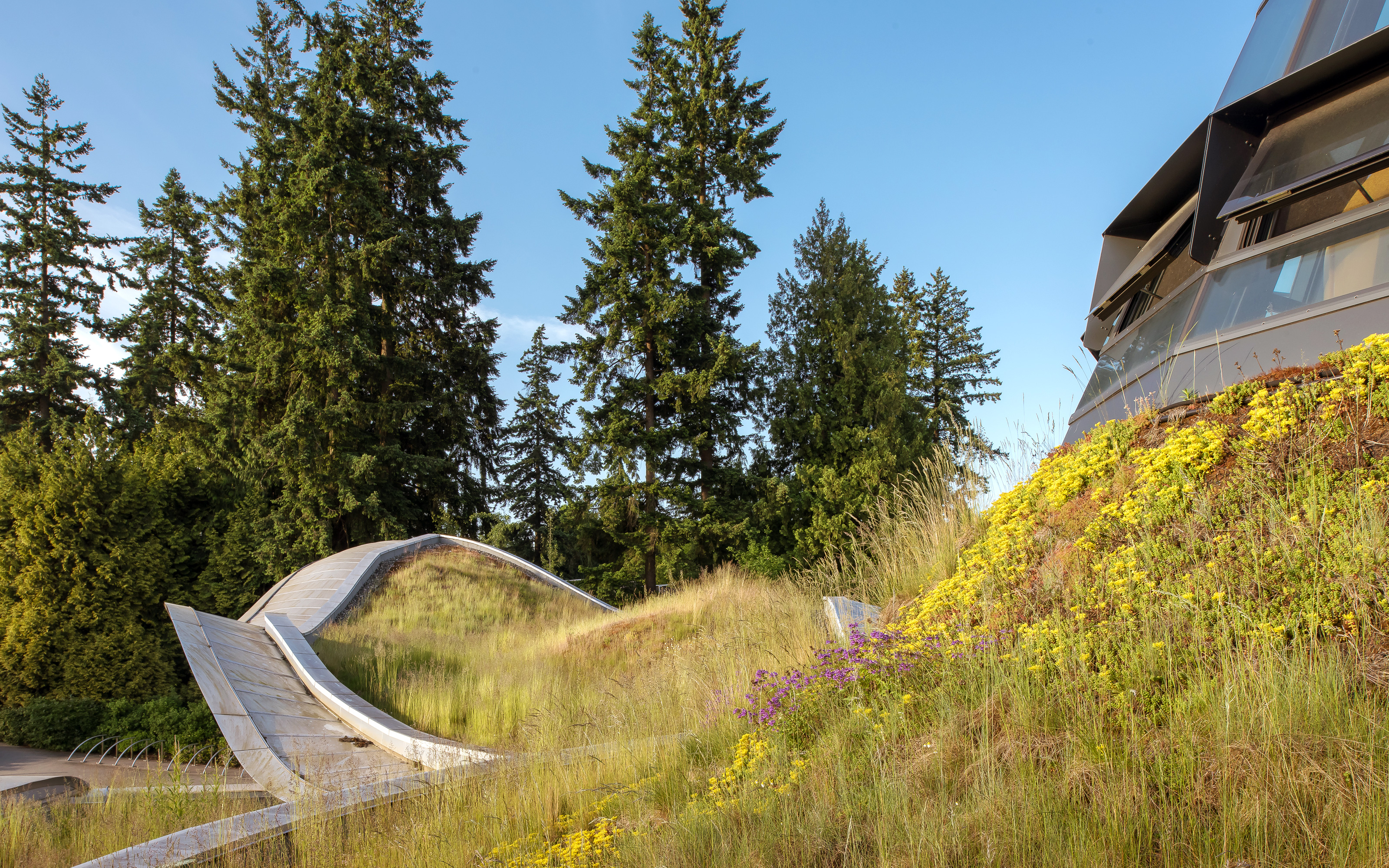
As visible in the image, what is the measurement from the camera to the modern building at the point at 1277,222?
157 inches

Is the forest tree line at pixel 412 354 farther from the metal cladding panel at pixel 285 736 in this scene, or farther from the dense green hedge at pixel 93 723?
the metal cladding panel at pixel 285 736

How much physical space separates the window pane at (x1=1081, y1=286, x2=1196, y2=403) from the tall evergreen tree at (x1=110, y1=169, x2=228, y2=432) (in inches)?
959

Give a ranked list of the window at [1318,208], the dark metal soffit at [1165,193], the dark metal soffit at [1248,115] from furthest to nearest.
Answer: the dark metal soffit at [1165,193] → the dark metal soffit at [1248,115] → the window at [1318,208]

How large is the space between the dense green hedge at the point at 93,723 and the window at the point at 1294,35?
15.1m

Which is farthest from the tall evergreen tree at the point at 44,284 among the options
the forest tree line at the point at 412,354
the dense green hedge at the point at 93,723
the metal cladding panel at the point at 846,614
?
the metal cladding panel at the point at 846,614

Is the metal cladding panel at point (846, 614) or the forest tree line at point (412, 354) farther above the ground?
the forest tree line at point (412, 354)

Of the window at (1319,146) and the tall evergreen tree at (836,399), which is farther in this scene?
the tall evergreen tree at (836,399)

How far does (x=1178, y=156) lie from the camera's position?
18.3 feet

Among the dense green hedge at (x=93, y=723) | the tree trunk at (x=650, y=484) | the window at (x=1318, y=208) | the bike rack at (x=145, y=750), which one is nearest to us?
the window at (x=1318, y=208)

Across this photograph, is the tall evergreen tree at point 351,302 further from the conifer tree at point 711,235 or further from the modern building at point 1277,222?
the modern building at point 1277,222

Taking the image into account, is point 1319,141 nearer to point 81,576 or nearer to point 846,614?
point 846,614

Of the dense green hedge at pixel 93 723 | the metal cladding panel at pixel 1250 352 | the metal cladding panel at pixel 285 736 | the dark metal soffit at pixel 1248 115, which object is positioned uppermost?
the dark metal soffit at pixel 1248 115

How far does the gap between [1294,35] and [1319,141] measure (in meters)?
1.51

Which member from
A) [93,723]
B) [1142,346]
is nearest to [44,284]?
[93,723]
